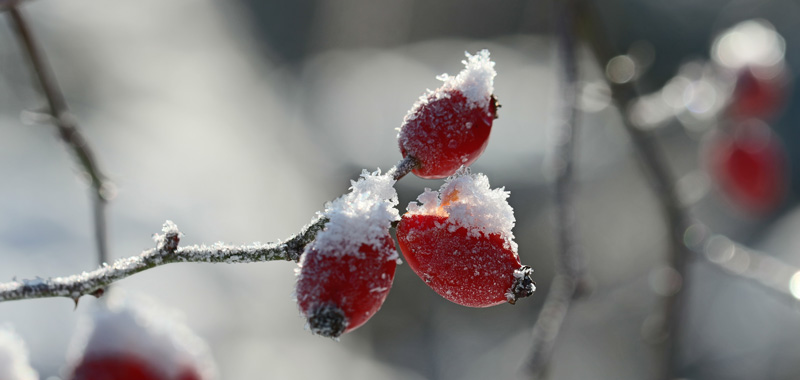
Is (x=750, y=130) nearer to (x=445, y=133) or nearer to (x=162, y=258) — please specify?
(x=445, y=133)

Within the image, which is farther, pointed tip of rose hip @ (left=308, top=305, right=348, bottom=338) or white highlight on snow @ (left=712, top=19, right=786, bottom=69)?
white highlight on snow @ (left=712, top=19, right=786, bottom=69)

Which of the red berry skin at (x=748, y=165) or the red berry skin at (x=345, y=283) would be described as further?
the red berry skin at (x=748, y=165)

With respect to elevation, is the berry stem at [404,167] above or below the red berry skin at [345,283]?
above

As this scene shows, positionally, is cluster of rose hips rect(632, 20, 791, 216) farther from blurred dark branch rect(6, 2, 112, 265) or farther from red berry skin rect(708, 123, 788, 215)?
blurred dark branch rect(6, 2, 112, 265)

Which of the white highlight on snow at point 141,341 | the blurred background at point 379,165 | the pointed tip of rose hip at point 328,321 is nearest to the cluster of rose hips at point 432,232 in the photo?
the pointed tip of rose hip at point 328,321

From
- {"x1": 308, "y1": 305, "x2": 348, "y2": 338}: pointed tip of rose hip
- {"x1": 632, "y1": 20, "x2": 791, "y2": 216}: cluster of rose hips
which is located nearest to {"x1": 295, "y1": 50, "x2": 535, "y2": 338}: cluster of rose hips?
{"x1": 308, "y1": 305, "x2": 348, "y2": 338}: pointed tip of rose hip

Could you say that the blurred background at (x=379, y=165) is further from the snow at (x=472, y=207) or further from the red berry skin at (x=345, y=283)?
the red berry skin at (x=345, y=283)
